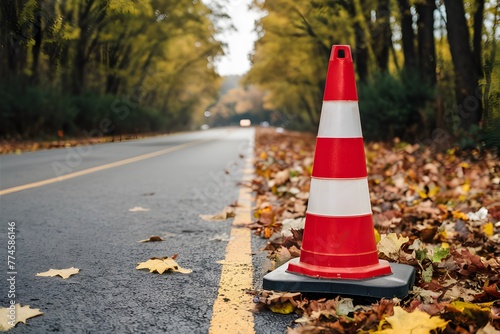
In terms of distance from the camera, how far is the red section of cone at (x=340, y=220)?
2.72 m

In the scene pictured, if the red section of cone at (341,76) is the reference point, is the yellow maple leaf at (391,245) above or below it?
below

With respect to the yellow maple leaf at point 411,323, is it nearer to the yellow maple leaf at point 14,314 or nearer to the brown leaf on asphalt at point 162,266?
the brown leaf on asphalt at point 162,266

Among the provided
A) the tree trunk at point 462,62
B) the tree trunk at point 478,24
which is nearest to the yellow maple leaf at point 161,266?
the tree trunk at point 462,62

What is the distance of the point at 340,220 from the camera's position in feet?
9.09

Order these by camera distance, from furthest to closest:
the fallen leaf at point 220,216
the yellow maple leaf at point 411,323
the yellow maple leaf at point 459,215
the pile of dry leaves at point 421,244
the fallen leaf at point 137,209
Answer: the fallen leaf at point 137,209 → the fallen leaf at point 220,216 → the yellow maple leaf at point 459,215 → the pile of dry leaves at point 421,244 → the yellow maple leaf at point 411,323

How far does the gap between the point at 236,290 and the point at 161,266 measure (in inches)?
21.0

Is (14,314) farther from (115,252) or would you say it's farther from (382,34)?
(382,34)

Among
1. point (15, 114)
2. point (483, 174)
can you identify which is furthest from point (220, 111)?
point (483, 174)

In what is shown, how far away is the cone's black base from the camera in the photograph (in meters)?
2.52

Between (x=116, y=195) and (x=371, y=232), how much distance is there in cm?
393

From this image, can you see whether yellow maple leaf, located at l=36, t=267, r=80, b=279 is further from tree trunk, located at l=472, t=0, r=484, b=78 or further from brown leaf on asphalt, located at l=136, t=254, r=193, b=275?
tree trunk, located at l=472, t=0, r=484, b=78

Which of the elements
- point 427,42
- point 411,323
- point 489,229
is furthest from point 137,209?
point 427,42

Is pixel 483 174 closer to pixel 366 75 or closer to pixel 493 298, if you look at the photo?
pixel 493 298

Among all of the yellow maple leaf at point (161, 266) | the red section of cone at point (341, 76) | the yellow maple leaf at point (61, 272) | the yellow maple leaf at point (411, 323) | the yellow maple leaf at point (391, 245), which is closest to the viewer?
the yellow maple leaf at point (411, 323)
